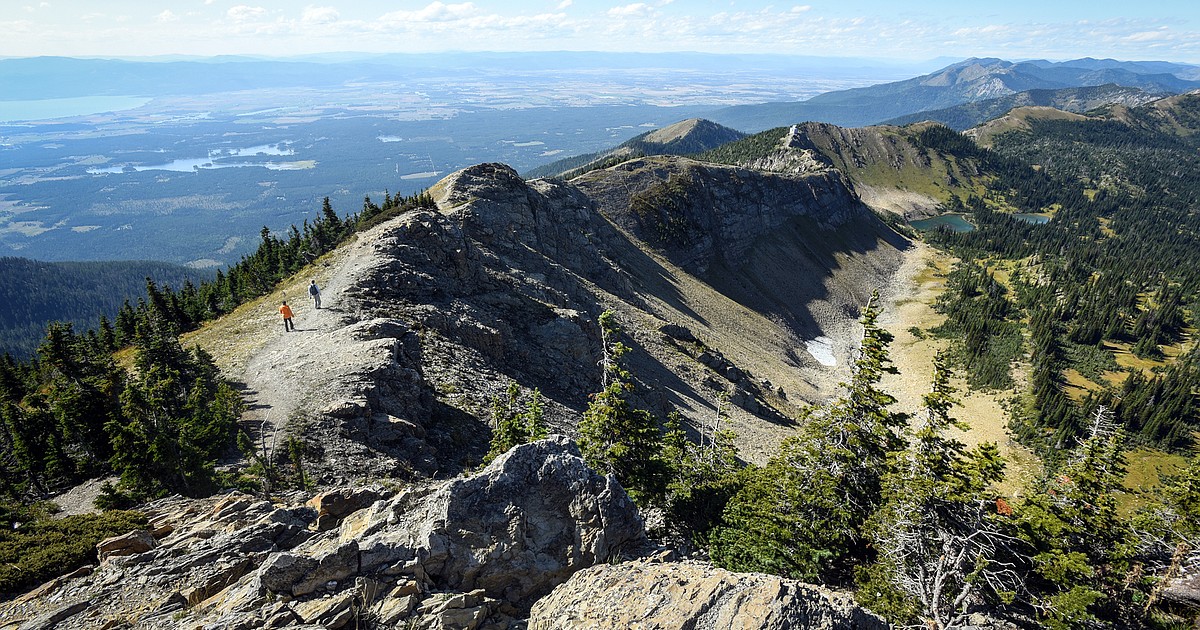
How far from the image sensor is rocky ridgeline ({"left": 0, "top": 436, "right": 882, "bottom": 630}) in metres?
12.6

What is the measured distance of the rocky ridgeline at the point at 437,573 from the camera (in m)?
12.6

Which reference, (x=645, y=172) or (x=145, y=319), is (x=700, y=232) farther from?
(x=145, y=319)

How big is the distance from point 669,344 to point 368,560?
5713 cm

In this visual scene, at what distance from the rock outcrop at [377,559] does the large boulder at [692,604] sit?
6.69 feet

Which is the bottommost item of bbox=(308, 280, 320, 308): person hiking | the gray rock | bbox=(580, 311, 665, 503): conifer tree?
bbox=(580, 311, 665, 503): conifer tree

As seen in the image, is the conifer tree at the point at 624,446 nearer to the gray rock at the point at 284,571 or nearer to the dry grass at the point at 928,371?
the gray rock at the point at 284,571

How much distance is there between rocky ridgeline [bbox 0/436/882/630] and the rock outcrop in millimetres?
40

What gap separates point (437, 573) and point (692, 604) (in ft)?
23.6

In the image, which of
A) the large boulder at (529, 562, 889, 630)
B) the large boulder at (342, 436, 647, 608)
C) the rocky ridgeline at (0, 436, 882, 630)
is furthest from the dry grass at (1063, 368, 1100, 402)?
the large boulder at (342, 436, 647, 608)

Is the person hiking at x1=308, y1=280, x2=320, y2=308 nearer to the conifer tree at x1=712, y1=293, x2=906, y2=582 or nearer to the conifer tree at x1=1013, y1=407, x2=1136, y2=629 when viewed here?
the conifer tree at x1=712, y1=293, x2=906, y2=582

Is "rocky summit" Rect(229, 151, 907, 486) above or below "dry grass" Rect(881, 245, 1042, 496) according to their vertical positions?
above

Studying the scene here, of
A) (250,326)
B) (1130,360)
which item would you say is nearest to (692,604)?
(250,326)

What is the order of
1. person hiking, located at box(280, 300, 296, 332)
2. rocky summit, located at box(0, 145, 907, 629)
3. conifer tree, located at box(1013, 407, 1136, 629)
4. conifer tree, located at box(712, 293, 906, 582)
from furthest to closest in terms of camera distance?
1. person hiking, located at box(280, 300, 296, 332)
2. conifer tree, located at box(712, 293, 906, 582)
3. conifer tree, located at box(1013, 407, 1136, 629)
4. rocky summit, located at box(0, 145, 907, 629)

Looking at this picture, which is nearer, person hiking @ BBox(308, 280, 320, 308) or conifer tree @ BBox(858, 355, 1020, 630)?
conifer tree @ BBox(858, 355, 1020, 630)
